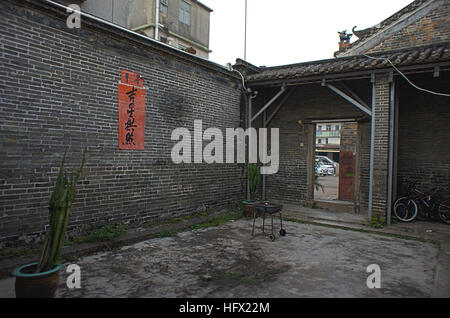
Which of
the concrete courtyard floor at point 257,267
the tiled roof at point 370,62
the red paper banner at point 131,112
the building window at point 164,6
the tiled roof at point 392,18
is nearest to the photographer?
the concrete courtyard floor at point 257,267

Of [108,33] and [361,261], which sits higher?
[108,33]

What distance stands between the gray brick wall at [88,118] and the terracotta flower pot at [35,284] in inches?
67.8

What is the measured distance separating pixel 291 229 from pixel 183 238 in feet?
8.00

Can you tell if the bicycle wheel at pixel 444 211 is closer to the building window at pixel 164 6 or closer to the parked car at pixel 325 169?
the parked car at pixel 325 169

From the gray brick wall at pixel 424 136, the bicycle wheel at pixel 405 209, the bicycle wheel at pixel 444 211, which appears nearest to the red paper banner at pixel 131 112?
the bicycle wheel at pixel 405 209

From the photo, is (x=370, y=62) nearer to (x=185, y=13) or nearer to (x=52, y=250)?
(x=52, y=250)

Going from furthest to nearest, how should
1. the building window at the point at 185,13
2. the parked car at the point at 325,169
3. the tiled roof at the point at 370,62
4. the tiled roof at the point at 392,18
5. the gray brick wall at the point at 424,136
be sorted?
the parked car at the point at 325,169
the building window at the point at 185,13
the tiled roof at the point at 392,18
the gray brick wall at the point at 424,136
the tiled roof at the point at 370,62

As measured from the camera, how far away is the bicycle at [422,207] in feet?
22.7

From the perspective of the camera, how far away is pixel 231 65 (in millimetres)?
8258

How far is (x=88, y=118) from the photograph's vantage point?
4941 mm

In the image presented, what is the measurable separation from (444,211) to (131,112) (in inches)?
291

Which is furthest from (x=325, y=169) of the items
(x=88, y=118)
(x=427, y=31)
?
(x=88, y=118)
